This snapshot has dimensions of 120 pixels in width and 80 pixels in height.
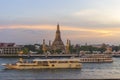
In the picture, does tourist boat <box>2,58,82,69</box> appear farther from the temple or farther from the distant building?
the distant building

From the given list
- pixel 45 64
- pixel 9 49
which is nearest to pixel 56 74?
pixel 45 64

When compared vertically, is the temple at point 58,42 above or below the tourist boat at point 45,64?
above

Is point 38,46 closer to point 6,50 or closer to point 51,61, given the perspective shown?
point 6,50

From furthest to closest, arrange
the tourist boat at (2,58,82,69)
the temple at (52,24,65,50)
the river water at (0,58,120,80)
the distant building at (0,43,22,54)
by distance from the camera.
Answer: the distant building at (0,43,22,54)
the temple at (52,24,65,50)
the tourist boat at (2,58,82,69)
the river water at (0,58,120,80)

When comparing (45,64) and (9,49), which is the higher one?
(9,49)

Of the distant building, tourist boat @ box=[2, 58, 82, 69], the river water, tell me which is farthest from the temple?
the river water

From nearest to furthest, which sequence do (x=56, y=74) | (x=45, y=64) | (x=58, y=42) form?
(x=56, y=74) < (x=45, y=64) < (x=58, y=42)

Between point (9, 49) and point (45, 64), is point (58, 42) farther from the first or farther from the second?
point (45, 64)

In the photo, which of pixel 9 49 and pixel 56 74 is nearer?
pixel 56 74

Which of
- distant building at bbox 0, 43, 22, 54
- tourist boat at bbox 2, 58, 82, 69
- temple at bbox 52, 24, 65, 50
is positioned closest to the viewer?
tourist boat at bbox 2, 58, 82, 69

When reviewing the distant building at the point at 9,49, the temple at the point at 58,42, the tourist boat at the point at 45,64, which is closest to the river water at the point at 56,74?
the tourist boat at the point at 45,64

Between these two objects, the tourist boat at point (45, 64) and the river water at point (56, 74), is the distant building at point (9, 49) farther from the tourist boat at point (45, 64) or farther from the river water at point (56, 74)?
the river water at point (56, 74)

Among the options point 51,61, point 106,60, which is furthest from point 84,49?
point 51,61

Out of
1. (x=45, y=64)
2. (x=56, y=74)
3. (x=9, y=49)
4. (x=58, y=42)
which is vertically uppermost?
(x=58, y=42)
